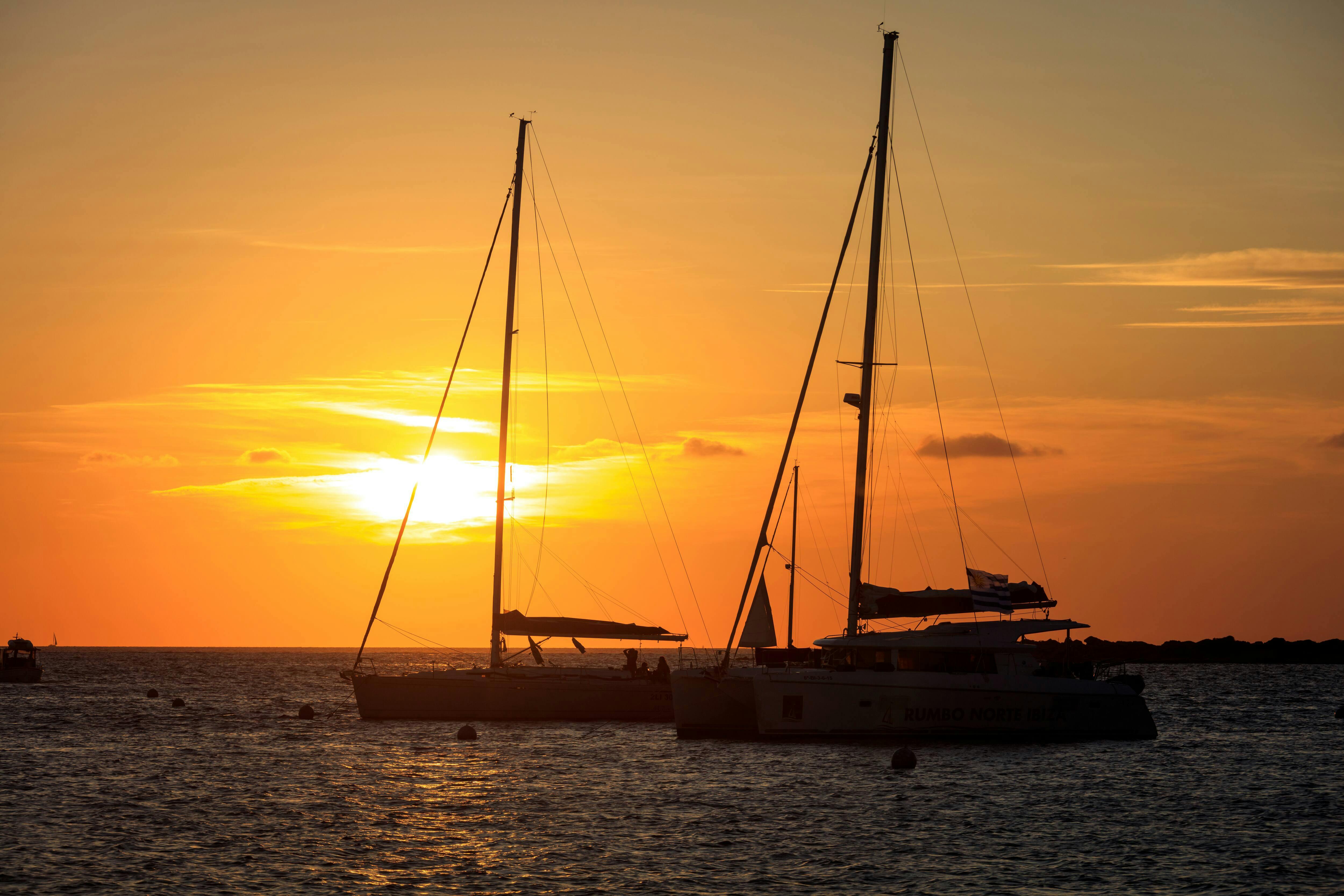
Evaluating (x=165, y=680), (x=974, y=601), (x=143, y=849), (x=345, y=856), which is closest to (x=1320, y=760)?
(x=974, y=601)

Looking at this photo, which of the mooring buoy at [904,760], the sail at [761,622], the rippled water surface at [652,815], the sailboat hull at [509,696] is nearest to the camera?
the rippled water surface at [652,815]

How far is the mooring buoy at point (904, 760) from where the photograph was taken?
40812 mm

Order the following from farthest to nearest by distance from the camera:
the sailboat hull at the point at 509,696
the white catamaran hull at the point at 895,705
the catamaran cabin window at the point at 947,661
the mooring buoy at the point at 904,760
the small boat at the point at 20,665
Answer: the small boat at the point at 20,665 → the sailboat hull at the point at 509,696 → the catamaran cabin window at the point at 947,661 → the white catamaran hull at the point at 895,705 → the mooring buoy at the point at 904,760

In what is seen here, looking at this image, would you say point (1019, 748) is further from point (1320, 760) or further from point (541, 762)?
point (541, 762)

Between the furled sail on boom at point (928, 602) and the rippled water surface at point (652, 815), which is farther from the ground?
the furled sail on boom at point (928, 602)

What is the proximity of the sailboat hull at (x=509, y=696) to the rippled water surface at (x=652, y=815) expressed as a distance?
1199mm

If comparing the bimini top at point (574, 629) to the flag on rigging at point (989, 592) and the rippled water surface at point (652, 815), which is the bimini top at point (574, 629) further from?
the flag on rigging at point (989, 592)

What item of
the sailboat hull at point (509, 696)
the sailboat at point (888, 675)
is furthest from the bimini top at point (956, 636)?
the sailboat hull at point (509, 696)

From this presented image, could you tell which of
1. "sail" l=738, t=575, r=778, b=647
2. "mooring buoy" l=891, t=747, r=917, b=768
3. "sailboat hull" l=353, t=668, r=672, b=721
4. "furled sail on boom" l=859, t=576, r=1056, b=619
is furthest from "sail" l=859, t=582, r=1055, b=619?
"sail" l=738, t=575, r=778, b=647

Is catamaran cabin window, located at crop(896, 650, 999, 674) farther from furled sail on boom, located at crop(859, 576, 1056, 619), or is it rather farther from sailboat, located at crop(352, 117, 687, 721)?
sailboat, located at crop(352, 117, 687, 721)

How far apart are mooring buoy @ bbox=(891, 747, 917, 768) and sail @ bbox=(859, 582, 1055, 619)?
5412mm

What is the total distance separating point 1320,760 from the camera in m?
48.6

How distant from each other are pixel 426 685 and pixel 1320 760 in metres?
33.9

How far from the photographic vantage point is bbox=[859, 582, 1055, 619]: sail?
4506 centimetres
